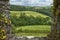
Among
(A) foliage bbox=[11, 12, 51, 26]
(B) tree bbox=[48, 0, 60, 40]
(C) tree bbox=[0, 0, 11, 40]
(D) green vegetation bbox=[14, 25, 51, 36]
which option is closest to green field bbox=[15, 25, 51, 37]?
(D) green vegetation bbox=[14, 25, 51, 36]

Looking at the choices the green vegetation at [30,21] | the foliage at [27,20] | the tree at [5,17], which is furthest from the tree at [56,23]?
the tree at [5,17]

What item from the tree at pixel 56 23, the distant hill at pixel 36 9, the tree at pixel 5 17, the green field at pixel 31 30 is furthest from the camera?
the distant hill at pixel 36 9

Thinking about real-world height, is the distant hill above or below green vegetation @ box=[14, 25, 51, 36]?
above

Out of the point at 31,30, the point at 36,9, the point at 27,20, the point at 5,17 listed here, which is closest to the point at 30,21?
the point at 27,20

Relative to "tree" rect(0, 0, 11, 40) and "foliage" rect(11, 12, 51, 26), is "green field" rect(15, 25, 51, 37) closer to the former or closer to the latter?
"foliage" rect(11, 12, 51, 26)

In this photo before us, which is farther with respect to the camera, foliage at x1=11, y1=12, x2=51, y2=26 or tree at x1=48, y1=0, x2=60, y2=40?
foliage at x1=11, y1=12, x2=51, y2=26

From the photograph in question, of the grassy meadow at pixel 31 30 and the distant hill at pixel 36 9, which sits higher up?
the distant hill at pixel 36 9

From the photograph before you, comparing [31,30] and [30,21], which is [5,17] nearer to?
[31,30]

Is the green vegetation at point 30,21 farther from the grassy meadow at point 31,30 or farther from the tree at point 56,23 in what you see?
the tree at point 56,23

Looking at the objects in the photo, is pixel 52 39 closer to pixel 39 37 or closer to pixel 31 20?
pixel 39 37

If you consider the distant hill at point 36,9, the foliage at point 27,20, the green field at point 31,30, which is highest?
the distant hill at point 36,9

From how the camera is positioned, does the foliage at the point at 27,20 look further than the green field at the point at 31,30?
Yes

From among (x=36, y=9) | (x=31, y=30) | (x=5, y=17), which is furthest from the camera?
(x=36, y=9)
